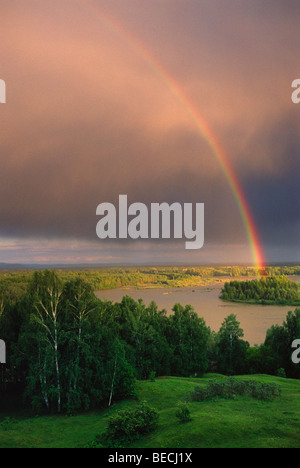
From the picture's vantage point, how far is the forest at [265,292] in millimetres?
101662

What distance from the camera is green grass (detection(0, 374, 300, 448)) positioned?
1193 centimetres

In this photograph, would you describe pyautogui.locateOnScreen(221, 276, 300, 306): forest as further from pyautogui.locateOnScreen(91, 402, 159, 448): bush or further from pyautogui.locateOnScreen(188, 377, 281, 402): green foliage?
pyautogui.locateOnScreen(91, 402, 159, 448): bush

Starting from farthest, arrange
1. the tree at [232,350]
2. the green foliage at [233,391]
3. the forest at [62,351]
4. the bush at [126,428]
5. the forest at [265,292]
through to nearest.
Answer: the forest at [265,292]
the tree at [232,350]
the forest at [62,351]
the green foliage at [233,391]
the bush at [126,428]

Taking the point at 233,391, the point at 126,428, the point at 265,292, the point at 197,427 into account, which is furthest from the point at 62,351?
the point at 265,292

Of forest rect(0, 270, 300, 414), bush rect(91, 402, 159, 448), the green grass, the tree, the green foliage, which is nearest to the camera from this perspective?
the green grass

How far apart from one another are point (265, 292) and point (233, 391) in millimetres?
94196

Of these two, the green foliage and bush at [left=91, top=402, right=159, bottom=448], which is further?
the green foliage

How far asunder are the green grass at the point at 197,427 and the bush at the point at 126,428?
0.37 meters

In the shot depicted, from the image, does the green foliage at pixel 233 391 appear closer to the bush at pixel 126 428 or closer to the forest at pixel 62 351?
the forest at pixel 62 351

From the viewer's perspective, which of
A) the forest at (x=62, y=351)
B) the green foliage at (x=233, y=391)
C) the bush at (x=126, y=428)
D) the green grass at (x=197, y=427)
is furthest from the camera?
the forest at (x=62, y=351)

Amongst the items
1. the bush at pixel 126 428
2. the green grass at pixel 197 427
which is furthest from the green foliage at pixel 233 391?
the bush at pixel 126 428

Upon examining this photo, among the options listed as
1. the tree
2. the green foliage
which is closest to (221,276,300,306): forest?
the tree

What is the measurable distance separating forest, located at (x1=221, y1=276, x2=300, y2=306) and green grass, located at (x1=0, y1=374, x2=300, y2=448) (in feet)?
285
